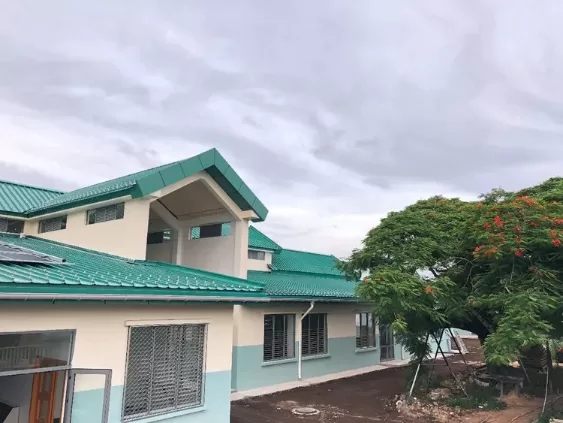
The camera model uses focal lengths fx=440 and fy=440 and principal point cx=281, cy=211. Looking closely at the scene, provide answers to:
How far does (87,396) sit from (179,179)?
5.34 m

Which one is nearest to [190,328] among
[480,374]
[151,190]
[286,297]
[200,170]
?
[151,190]

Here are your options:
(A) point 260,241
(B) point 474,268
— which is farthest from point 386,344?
(B) point 474,268

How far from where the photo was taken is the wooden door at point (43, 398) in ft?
25.2

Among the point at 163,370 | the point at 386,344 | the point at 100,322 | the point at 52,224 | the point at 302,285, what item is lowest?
the point at 386,344

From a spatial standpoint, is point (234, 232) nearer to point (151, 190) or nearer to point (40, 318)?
point (151, 190)

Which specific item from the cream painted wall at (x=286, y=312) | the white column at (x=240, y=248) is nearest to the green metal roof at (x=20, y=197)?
the white column at (x=240, y=248)

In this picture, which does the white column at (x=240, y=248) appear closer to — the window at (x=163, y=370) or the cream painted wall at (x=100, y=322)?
A: the cream painted wall at (x=100, y=322)

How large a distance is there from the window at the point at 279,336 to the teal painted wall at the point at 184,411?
17.6ft

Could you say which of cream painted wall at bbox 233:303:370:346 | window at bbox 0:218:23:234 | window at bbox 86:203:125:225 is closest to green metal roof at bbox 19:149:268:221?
window at bbox 86:203:125:225

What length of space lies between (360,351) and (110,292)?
1309 centimetres

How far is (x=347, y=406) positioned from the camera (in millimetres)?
11461

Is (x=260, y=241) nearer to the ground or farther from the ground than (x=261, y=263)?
farther from the ground

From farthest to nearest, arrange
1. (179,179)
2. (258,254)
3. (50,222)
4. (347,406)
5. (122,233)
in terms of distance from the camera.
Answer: (258,254) → (50,222) → (347,406) → (179,179) → (122,233)

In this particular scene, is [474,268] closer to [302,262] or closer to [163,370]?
[163,370]
